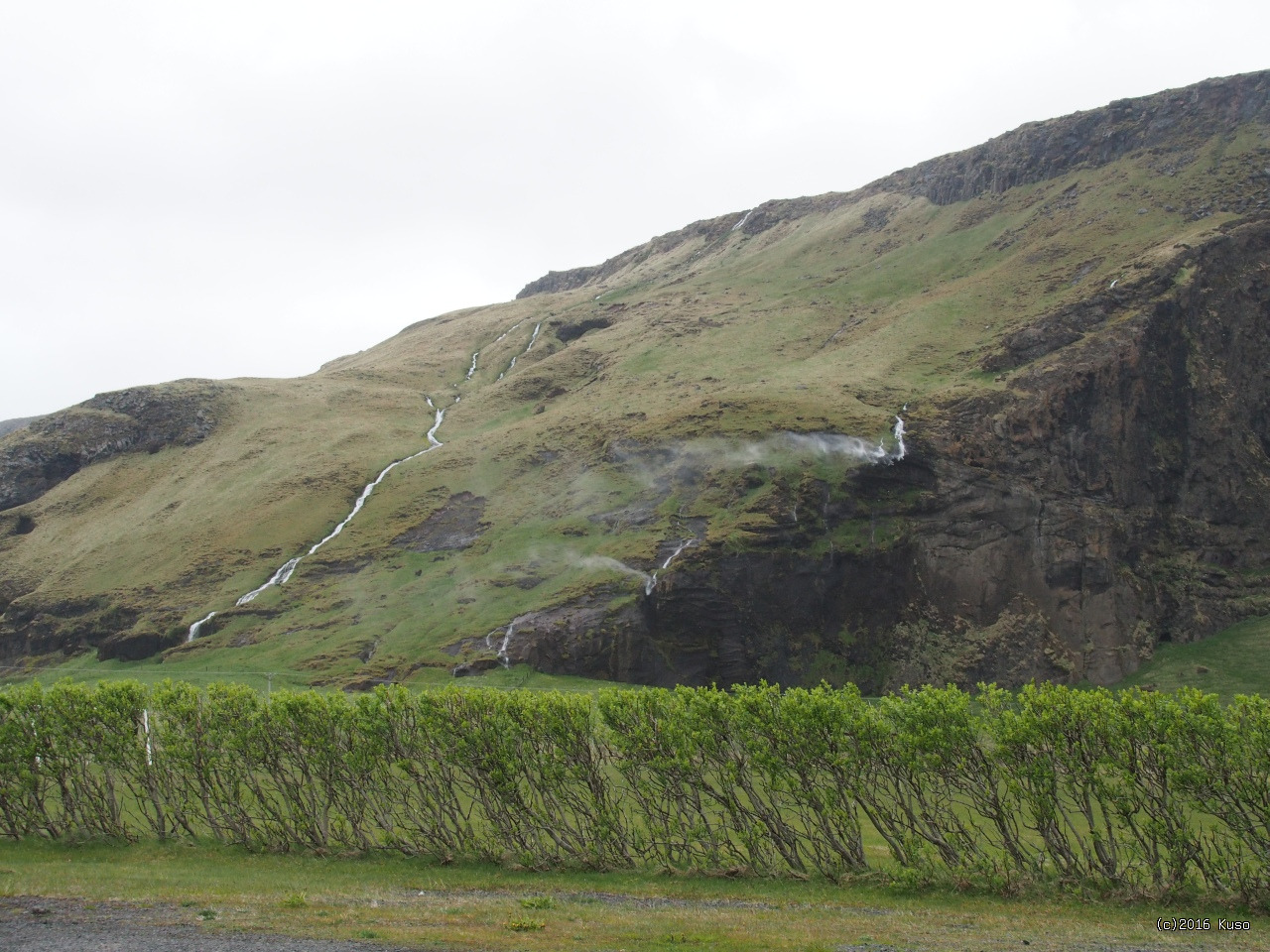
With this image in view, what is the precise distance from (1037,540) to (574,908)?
85278 mm

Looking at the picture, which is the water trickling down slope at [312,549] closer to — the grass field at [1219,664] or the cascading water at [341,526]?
the cascading water at [341,526]

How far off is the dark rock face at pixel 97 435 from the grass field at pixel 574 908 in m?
151

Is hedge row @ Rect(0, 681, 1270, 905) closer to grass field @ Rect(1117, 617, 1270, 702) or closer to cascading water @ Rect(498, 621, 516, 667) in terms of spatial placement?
cascading water @ Rect(498, 621, 516, 667)

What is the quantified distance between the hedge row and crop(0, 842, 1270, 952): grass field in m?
1.75

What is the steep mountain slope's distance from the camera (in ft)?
308

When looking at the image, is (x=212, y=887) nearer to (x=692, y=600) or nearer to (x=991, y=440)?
(x=692, y=600)

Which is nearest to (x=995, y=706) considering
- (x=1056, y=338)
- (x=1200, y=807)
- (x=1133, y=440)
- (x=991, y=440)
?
(x=1200, y=807)

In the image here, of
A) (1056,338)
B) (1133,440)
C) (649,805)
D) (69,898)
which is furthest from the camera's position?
(1056,338)

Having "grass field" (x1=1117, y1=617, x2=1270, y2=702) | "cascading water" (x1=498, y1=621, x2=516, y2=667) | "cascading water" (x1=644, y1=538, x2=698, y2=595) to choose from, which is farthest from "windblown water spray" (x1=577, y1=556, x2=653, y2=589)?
"grass field" (x1=1117, y1=617, x2=1270, y2=702)

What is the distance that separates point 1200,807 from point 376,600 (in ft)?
293

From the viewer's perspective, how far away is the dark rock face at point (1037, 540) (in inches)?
3607

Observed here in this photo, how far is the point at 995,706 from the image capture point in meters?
36.0

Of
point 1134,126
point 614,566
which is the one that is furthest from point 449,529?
point 1134,126

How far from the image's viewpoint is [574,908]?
31.2 m
